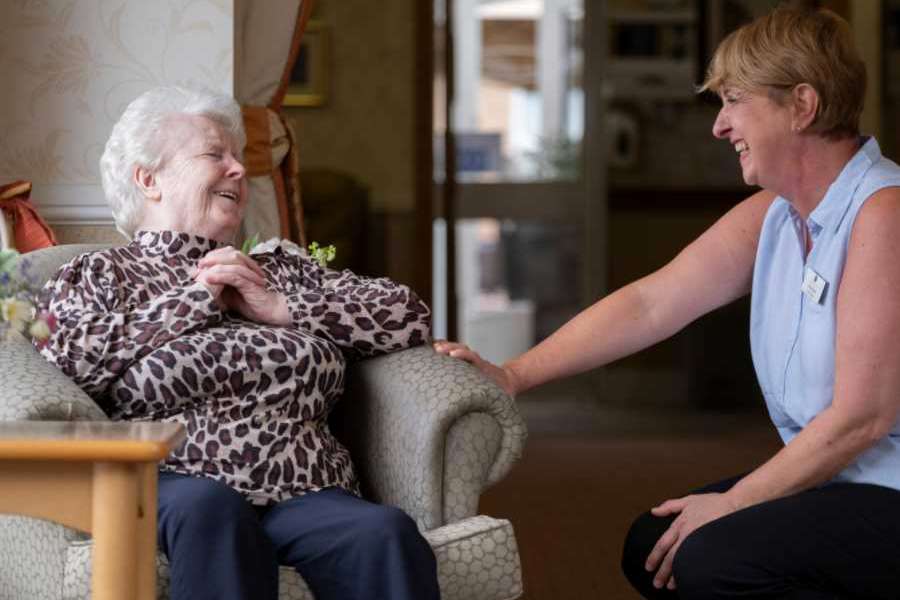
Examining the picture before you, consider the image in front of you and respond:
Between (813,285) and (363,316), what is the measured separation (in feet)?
2.30

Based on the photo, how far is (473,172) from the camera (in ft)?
27.5

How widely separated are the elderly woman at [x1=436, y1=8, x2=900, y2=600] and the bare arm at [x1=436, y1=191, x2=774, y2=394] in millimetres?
12

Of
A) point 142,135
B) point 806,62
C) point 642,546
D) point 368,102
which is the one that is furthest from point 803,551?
point 368,102

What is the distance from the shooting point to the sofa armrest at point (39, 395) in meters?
1.92

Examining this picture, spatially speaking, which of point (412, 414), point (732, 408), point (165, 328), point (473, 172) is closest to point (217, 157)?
point (165, 328)

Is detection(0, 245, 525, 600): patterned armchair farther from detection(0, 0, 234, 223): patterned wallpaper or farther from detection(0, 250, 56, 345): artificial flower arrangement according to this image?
detection(0, 0, 234, 223): patterned wallpaper

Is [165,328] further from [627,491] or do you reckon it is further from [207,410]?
[627,491]

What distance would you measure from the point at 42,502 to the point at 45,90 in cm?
183

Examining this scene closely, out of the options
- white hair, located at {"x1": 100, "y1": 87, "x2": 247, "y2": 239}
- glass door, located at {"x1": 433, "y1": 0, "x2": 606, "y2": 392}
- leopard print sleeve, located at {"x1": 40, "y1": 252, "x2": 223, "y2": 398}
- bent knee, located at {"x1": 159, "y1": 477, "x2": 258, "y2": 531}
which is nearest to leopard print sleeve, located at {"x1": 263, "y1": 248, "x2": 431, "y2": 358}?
leopard print sleeve, located at {"x1": 40, "y1": 252, "x2": 223, "y2": 398}

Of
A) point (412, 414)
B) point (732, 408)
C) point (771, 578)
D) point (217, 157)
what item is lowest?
point (732, 408)

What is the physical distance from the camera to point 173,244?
232 centimetres

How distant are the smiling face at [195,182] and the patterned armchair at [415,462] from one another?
1.04ft

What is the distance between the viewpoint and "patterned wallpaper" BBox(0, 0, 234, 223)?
3215 millimetres

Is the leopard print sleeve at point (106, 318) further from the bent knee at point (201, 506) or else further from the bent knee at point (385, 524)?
the bent knee at point (385, 524)
